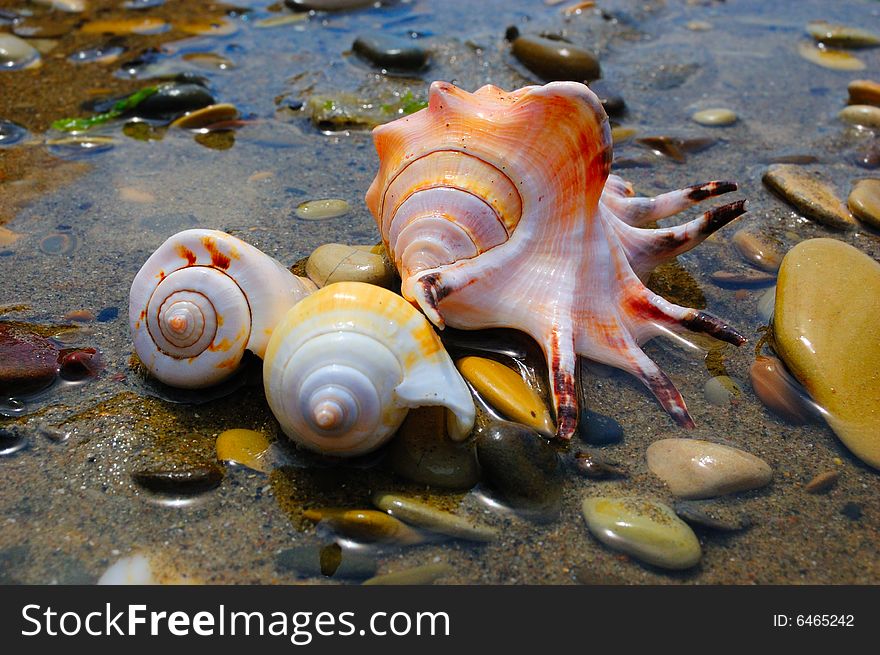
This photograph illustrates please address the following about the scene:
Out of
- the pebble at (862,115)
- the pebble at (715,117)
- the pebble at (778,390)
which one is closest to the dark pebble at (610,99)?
the pebble at (715,117)

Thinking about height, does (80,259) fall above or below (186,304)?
below

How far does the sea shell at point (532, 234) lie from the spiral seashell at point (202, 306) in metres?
0.57

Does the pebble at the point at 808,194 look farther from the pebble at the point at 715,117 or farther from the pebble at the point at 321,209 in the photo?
the pebble at the point at 321,209

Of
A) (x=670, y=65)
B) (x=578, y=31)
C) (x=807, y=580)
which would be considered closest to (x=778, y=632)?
(x=807, y=580)

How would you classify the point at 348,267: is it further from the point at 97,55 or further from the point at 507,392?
the point at 97,55

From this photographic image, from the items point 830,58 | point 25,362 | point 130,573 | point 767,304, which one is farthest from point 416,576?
point 830,58

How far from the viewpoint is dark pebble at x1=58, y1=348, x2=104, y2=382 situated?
3.06 m

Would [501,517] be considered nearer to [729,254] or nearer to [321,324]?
[321,324]

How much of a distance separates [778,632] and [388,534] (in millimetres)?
1197

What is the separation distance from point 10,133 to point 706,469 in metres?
→ 4.47

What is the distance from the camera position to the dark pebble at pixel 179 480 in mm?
2613

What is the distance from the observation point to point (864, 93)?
5324 millimetres

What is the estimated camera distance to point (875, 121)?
5.06m

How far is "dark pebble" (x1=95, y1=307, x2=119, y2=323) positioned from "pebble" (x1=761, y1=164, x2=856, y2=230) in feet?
11.6
